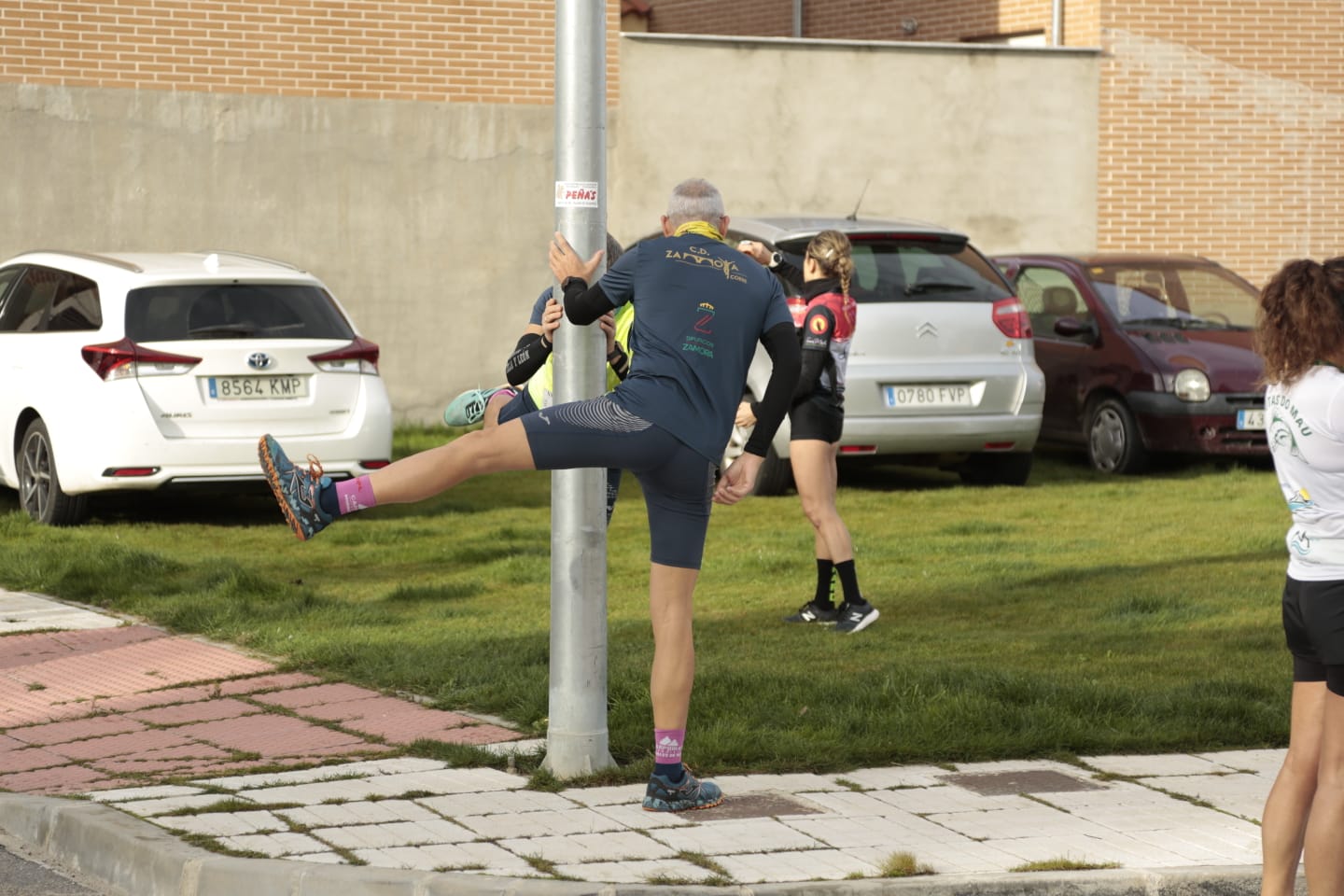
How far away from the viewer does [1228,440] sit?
1555cm

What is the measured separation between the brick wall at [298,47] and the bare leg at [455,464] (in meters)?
12.6

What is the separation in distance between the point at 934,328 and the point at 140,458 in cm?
544

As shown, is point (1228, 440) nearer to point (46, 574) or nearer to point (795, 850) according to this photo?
point (46, 574)

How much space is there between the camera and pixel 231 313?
12.3 metres

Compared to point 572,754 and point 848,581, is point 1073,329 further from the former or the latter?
point 572,754

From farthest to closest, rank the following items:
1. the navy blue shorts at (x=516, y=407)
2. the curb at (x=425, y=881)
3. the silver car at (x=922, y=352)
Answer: the silver car at (x=922, y=352) < the navy blue shorts at (x=516, y=407) < the curb at (x=425, y=881)

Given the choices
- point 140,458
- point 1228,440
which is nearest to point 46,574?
point 140,458

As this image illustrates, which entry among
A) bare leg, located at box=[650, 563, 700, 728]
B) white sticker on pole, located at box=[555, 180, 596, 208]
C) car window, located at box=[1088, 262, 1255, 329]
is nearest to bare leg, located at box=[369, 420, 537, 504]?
bare leg, located at box=[650, 563, 700, 728]

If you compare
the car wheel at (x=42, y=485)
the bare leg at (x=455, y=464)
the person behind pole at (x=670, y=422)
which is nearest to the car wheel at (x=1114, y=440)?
the car wheel at (x=42, y=485)

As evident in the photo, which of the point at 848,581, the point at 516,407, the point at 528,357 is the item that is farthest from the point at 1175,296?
the point at 528,357

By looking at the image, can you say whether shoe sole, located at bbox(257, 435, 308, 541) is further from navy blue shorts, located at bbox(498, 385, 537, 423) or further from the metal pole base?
navy blue shorts, located at bbox(498, 385, 537, 423)

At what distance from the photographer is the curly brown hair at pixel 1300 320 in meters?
4.80

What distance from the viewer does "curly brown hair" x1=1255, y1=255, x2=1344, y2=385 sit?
480 centimetres

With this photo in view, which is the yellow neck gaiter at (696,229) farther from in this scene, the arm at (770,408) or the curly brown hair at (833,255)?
the curly brown hair at (833,255)
